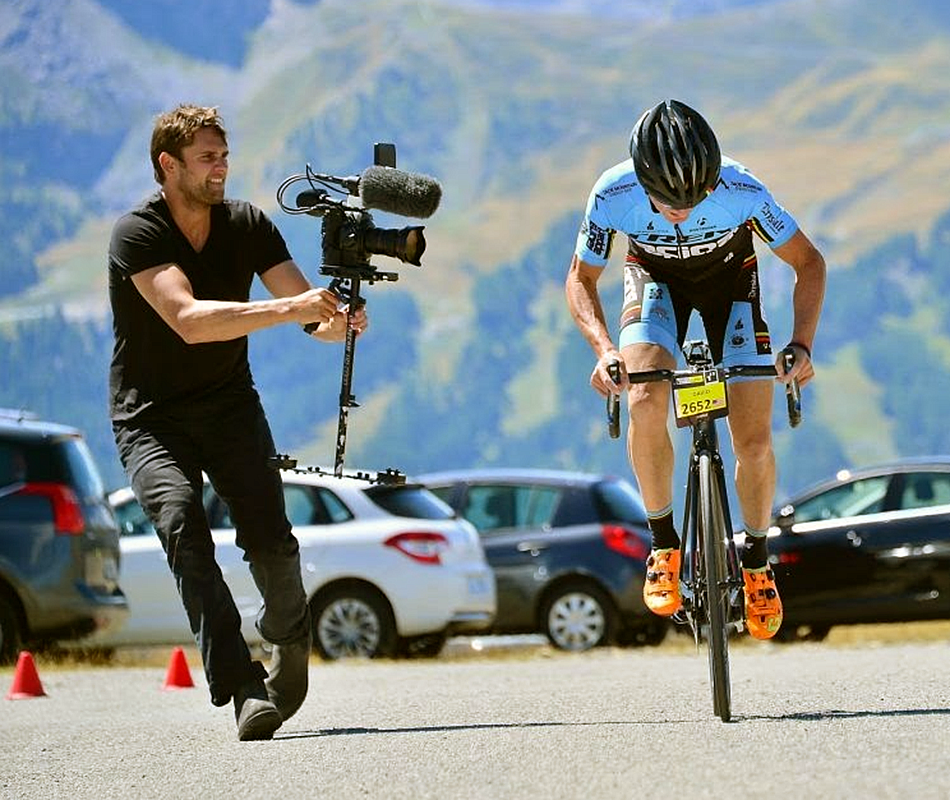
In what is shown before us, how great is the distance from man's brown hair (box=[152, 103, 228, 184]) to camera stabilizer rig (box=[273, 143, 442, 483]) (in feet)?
1.44

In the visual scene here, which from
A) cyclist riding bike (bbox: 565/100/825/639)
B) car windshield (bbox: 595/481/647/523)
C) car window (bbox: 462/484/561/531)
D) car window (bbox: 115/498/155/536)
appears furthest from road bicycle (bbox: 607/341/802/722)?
car window (bbox: 462/484/561/531)

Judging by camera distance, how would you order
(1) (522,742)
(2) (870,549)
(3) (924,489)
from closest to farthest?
(1) (522,742), (2) (870,549), (3) (924,489)

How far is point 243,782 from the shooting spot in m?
6.94

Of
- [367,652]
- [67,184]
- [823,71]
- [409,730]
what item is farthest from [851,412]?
[409,730]

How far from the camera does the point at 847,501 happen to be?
19875 mm

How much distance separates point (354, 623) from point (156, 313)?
1008cm

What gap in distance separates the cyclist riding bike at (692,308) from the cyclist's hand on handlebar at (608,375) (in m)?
0.06

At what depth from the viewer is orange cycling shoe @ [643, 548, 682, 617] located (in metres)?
8.88

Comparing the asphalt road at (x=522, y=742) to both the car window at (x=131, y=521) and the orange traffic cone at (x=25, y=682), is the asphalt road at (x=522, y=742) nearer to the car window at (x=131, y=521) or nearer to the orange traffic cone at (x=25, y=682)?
the orange traffic cone at (x=25, y=682)

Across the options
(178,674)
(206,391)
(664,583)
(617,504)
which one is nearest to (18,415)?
(178,674)

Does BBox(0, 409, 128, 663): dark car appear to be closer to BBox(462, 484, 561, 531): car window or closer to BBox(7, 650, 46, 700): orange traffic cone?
BBox(7, 650, 46, 700): orange traffic cone

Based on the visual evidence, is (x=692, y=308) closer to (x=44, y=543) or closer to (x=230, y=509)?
(x=230, y=509)

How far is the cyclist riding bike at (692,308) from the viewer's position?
352 inches

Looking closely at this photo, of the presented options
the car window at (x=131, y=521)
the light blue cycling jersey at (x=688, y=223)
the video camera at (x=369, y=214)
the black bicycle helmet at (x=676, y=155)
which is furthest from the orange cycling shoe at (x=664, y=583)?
the car window at (x=131, y=521)
